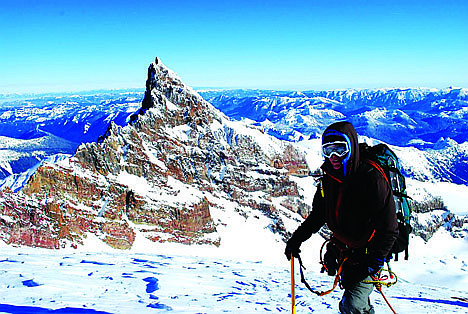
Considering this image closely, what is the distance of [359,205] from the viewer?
617cm

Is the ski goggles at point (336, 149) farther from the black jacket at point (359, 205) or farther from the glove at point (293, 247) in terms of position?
the glove at point (293, 247)

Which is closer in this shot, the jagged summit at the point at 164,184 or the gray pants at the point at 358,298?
the gray pants at the point at 358,298

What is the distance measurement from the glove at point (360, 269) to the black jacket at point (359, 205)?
143 millimetres

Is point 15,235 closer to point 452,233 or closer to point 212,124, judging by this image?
point 212,124

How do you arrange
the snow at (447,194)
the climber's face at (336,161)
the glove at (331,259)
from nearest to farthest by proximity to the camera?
1. the climber's face at (336,161)
2. the glove at (331,259)
3. the snow at (447,194)

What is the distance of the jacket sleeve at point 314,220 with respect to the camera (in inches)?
283

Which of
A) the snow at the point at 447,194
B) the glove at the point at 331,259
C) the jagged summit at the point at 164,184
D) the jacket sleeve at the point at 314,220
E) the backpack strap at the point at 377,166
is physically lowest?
the snow at the point at 447,194

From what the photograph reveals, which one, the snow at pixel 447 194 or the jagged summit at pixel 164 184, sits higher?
the jagged summit at pixel 164 184

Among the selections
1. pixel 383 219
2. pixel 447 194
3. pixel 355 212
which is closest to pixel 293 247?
pixel 355 212

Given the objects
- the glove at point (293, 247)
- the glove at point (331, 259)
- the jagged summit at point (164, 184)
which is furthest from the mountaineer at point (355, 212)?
the jagged summit at point (164, 184)

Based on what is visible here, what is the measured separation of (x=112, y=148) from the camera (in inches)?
3487

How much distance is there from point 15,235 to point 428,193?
172703mm

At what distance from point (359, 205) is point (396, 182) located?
131 centimetres

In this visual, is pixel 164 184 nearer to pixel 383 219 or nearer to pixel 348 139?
pixel 348 139
